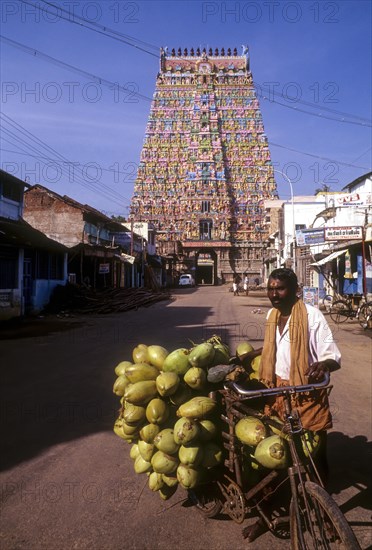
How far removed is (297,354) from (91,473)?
2.32 meters

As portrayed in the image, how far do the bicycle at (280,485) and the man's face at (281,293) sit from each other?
666mm

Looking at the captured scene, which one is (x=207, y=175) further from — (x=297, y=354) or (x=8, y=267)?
(x=297, y=354)

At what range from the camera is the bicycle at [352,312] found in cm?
1547

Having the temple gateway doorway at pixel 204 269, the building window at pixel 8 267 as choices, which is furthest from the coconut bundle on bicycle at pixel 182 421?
the temple gateway doorway at pixel 204 269

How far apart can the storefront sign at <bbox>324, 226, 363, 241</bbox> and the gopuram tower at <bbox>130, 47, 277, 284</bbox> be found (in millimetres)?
42747

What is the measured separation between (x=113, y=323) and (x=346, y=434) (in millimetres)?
13339

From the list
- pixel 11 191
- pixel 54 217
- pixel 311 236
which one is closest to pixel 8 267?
pixel 11 191

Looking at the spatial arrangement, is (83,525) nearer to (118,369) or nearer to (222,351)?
(118,369)

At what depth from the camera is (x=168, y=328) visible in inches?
591

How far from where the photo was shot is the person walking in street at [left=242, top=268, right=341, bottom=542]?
3.12m

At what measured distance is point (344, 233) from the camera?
18203 millimetres

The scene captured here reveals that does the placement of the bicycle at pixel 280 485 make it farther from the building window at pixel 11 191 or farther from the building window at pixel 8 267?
the building window at pixel 11 191

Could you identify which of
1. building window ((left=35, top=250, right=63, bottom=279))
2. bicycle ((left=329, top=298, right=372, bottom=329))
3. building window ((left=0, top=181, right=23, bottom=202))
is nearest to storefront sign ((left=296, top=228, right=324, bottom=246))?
bicycle ((left=329, top=298, right=372, bottom=329))

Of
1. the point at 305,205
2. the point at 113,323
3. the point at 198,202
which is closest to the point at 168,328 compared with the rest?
the point at 113,323
